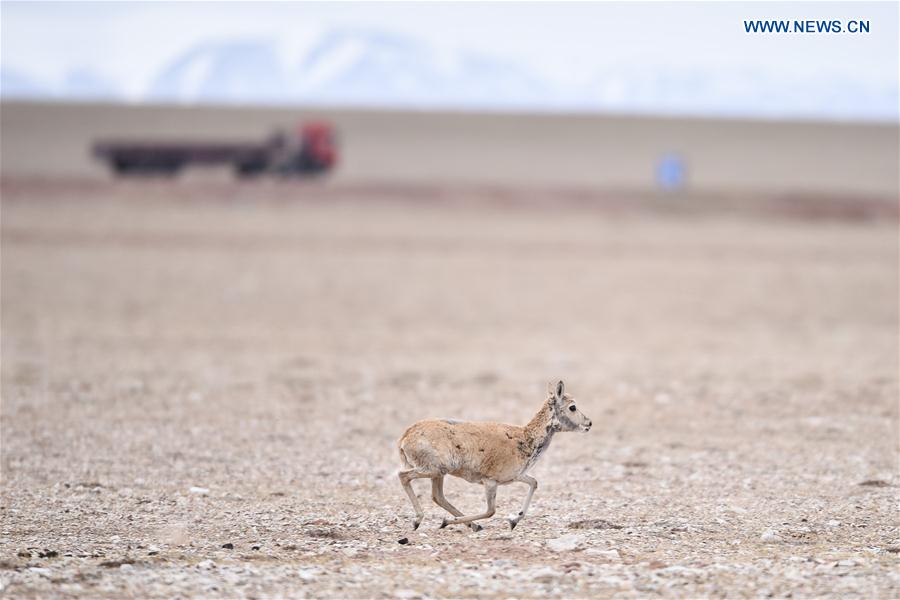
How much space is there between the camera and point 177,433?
1237 cm

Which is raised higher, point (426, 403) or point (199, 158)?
point (199, 158)

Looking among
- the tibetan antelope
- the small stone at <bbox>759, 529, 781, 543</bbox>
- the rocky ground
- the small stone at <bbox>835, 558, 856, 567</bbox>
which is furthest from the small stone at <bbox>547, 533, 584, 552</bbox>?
the small stone at <bbox>835, 558, 856, 567</bbox>

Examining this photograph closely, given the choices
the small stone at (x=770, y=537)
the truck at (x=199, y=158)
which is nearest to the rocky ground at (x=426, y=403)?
the small stone at (x=770, y=537)

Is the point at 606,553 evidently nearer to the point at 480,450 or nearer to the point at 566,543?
the point at 566,543

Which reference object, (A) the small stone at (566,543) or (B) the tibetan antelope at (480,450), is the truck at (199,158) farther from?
(A) the small stone at (566,543)

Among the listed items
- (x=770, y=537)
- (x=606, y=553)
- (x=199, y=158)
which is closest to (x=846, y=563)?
(x=770, y=537)

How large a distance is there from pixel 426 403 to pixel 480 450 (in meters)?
6.04

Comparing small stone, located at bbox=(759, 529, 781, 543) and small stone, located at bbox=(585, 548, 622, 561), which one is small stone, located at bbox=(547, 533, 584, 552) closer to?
small stone, located at bbox=(585, 548, 622, 561)

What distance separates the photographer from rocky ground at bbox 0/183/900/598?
25.3 ft

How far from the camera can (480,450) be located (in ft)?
27.3

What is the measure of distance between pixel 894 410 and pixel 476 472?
7.26 m

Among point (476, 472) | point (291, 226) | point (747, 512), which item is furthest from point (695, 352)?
point (291, 226)

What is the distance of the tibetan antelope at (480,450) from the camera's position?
26.8 ft

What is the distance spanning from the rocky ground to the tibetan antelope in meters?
0.35
